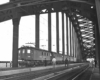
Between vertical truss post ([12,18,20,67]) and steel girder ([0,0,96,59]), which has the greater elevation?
steel girder ([0,0,96,59])

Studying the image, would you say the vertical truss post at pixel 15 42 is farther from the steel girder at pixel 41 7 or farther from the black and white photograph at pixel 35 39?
the steel girder at pixel 41 7

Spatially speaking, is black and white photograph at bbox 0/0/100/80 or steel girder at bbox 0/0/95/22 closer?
black and white photograph at bbox 0/0/100/80

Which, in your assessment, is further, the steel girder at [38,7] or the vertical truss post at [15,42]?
the vertical truss post at [15,42]

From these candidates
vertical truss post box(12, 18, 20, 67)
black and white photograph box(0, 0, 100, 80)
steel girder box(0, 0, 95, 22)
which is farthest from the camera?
vertical truss post box(12, 18, 20, 67)

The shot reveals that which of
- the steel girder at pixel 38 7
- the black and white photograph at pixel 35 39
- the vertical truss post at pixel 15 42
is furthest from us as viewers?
the vertical truss post at pixel 15 42

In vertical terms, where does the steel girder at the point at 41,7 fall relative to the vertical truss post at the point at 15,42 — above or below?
above

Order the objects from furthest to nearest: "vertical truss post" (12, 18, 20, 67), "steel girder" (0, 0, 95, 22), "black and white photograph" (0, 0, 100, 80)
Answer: "vertical truss post" (12, 18, 20, 67)
"steel girder" (0, 0, 95, 22)
"black and white photograph" (0, 0, 100, 80)

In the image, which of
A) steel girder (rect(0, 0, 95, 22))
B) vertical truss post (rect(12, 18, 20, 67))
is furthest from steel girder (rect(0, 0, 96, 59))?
vertical truss post (rect(12, 18, 20, 67))

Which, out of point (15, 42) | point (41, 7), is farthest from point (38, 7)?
point (15, 42)

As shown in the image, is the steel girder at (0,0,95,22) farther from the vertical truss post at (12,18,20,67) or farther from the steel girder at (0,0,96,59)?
the vertical truss post at (12,18,20,67)

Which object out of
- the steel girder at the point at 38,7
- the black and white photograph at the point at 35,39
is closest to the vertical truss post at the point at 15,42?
the black and white photograph at the point at 35,39

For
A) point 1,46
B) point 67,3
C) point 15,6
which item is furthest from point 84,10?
point 1,46

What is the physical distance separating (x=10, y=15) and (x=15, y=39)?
23.3ft

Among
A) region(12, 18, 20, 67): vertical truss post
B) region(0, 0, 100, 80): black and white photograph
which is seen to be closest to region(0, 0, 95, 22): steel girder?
region(0, 0, 100, 80): black and white photograph
